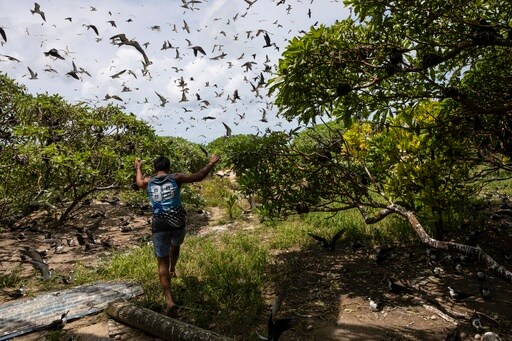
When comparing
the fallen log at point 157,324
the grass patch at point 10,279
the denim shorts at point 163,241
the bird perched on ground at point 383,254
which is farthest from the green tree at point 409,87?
the grass patch at point 10,279

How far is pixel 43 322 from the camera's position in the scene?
467 cm

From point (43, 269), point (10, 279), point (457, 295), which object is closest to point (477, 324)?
point (457, 295)

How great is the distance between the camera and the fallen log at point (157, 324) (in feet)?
12.2

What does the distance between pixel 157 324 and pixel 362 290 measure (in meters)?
3.06

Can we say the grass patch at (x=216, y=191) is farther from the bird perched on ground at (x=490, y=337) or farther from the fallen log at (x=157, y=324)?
the bird perched on ground at (x=490, y=337)

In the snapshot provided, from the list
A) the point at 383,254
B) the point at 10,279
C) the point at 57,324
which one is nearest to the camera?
the point at 57,324

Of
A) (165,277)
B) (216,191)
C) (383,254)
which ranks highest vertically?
(216,191)

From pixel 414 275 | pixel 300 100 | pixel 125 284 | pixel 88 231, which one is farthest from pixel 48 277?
pixel 414 275

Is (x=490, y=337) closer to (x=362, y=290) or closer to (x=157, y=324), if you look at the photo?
(x=362, y=290)

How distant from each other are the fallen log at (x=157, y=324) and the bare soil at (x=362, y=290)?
146mm

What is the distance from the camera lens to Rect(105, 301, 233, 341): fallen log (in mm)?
3707

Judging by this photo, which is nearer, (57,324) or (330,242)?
(57,324)

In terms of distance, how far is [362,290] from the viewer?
5.41 m

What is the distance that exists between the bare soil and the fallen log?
15 cm
